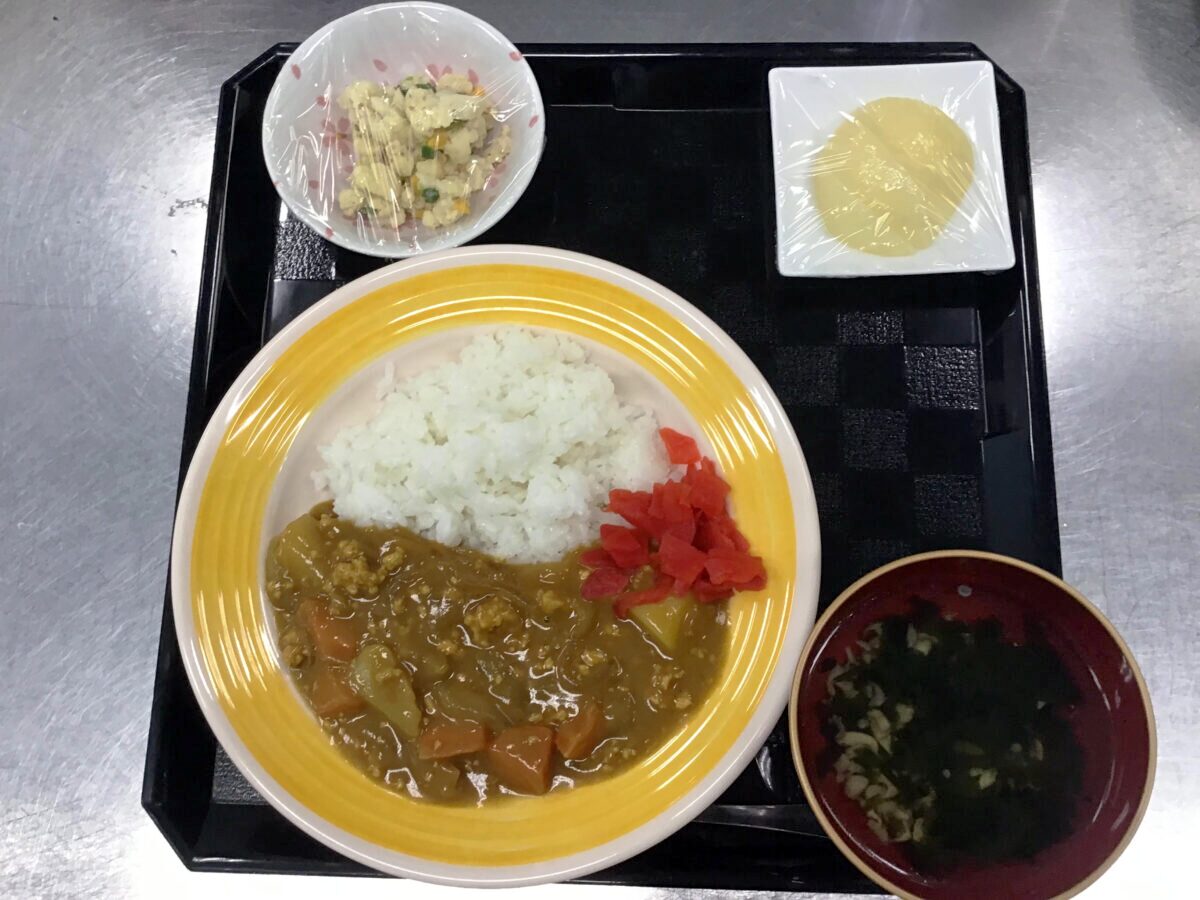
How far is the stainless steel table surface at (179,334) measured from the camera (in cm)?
258

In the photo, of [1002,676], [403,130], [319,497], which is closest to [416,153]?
[403,130]

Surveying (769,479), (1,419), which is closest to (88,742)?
(1,419)

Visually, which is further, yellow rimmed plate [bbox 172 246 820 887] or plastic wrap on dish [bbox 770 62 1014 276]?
plastic wrap on dish [bbox 770 62 1014 276]

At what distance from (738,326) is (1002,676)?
1248 millimetres

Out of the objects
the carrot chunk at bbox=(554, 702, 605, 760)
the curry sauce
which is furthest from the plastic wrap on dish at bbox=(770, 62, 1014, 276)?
the carrot chunk at bbox=(554, 702, 605, 760)

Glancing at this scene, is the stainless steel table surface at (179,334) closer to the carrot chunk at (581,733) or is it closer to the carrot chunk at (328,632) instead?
the carrot chunk at (581,733)

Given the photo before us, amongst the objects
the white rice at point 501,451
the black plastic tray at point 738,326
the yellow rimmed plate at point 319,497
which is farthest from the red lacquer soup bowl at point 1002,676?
the white rice at point 501,451

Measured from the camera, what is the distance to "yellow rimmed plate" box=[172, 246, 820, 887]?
2074 millimetres

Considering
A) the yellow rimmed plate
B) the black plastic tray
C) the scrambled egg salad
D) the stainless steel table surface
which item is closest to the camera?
the yellow rimmed plate

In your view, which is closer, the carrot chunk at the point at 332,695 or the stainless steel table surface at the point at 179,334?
the carrot chunk at the point at 332,695

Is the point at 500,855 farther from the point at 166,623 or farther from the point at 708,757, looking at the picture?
the point at 166,623

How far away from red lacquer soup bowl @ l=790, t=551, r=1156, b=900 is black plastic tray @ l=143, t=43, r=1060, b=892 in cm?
50

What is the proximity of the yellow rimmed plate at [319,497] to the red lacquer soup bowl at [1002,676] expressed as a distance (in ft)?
0.69

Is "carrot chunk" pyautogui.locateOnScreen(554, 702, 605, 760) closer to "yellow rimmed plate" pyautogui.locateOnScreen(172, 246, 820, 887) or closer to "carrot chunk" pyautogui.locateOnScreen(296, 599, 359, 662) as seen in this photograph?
"yellow rimmed plate" pyautogui.locateOnScreen(172, 246, 820, 887)
